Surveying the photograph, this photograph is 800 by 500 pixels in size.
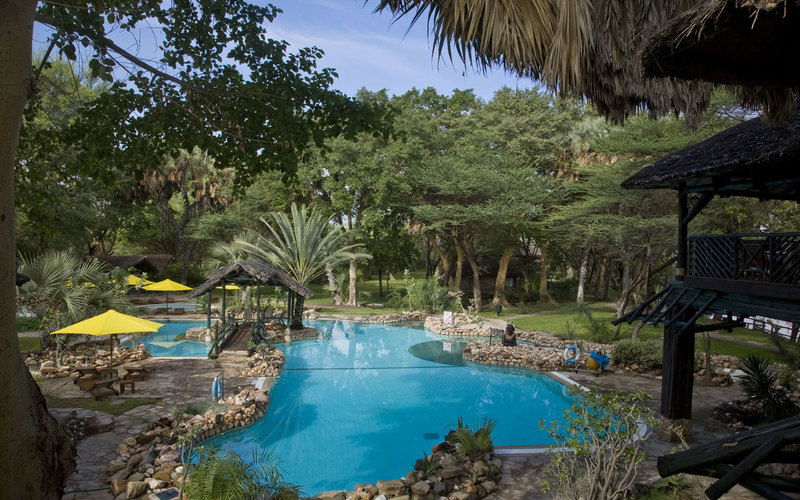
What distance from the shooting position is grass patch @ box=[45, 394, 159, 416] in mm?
8617

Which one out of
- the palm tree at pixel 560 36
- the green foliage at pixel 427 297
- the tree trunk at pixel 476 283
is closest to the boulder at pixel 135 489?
the palm tree at pixel 560 36

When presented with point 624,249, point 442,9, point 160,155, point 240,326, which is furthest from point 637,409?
point 624,249

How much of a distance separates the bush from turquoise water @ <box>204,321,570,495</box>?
2.19m

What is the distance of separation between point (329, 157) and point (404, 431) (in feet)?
63.1

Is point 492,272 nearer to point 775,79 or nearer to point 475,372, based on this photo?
point 475,372

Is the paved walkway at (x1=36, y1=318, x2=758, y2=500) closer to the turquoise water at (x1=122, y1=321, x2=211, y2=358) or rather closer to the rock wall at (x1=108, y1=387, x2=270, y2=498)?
the rock wall at (x1=108, y1=387, x2=270, y2=498)

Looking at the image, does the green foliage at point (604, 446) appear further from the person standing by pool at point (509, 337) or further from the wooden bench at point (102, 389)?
the person standing by pool at point (509, 337)

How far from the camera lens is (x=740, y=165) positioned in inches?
241

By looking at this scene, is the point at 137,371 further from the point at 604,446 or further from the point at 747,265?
the point at 747,265

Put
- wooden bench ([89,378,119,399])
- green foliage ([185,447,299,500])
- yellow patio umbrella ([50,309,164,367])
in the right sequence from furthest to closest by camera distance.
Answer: yellow patio umbrella ([50,309,164,367]), wooden bench ([89,378,119,399]), green foliage ([185,447,299,500])

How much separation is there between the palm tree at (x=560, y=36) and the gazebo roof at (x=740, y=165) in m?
1.16

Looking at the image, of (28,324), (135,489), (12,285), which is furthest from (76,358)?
(12,285)

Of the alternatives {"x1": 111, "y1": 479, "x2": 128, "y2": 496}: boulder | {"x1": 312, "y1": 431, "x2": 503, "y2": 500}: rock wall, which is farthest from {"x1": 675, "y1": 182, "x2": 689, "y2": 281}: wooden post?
{"x1": 111, "y1": 479, "x2": 128, "y2": 496}: boulder

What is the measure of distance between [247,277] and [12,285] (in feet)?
42.3
